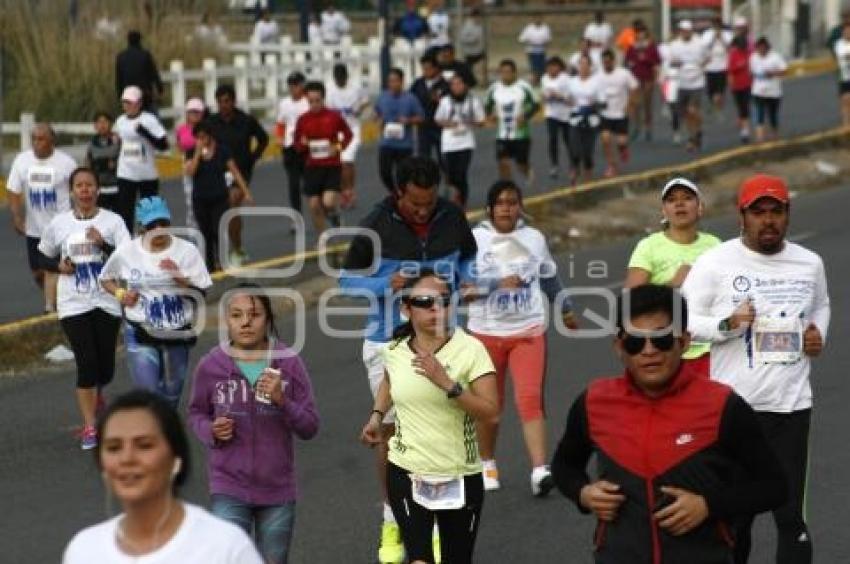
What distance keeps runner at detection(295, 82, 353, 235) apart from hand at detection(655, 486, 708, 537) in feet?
50.1

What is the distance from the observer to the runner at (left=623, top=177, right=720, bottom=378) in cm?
1095

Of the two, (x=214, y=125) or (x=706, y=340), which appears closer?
(x=706, y=340)

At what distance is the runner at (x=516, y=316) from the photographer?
39.3 feet

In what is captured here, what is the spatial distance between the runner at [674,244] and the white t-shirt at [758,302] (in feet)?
5.65

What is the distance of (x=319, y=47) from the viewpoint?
36000 mm

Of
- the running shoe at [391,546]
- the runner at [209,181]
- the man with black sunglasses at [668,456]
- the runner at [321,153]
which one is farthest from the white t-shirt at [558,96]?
the man with black sunglasses at [668,456]

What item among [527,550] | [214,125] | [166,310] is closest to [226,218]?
[214,125]

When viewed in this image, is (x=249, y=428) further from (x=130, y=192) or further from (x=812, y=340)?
(x=130, y=192)

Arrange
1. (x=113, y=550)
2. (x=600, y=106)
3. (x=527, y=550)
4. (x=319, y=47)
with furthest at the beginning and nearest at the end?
(x=319, y=47)
(x=600, y=106)
(x=527, y=550)
(x=113, y=550)

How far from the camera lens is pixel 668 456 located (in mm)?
6758

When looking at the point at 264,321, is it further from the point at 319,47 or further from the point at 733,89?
the point at 319,47

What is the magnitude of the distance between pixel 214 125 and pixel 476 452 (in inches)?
467

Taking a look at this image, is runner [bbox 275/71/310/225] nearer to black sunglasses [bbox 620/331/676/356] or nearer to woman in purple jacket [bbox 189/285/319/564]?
woman in purple jacket [bbox 189/285/319/564]

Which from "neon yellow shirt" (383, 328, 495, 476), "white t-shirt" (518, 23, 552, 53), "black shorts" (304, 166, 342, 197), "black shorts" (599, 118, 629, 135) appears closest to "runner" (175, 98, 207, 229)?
"black shorts" (304, 166, 342, 197)
